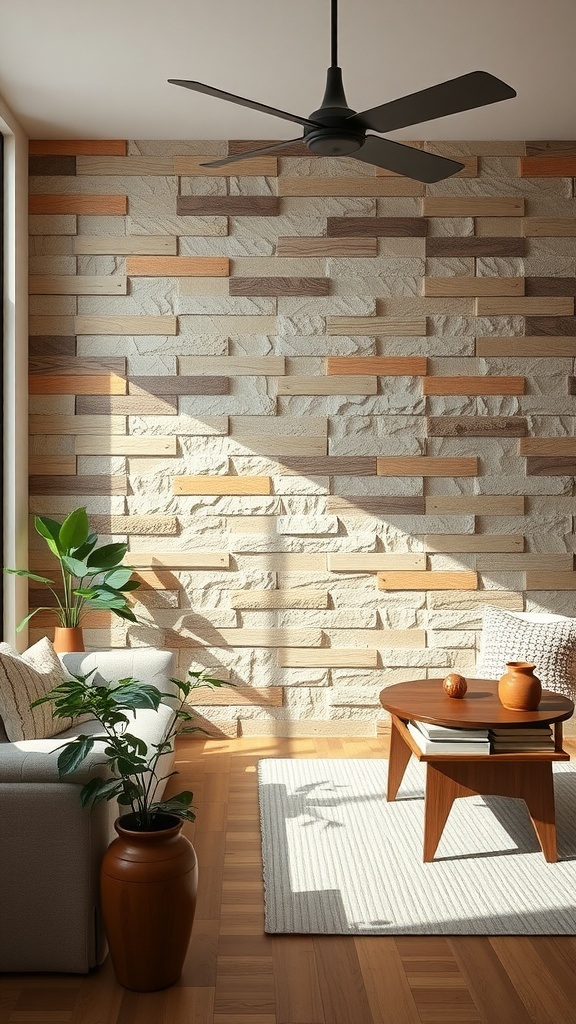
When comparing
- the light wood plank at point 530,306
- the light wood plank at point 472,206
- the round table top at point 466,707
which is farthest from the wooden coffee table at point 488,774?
the light wood plank at point 472,206

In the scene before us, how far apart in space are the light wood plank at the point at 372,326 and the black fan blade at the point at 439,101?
2212 millimetres

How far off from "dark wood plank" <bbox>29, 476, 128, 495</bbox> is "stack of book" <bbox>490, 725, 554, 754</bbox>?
2.53 m

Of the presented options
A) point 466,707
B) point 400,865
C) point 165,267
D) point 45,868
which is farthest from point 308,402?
point 45,868

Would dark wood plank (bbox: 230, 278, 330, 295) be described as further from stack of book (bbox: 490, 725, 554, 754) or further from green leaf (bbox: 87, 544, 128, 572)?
stack of book (bbox: 490, 725, 554, 754)

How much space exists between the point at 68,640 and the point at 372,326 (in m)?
2.26

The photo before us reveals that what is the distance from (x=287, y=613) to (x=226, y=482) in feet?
2.53

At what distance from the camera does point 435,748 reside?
3221 millimetres

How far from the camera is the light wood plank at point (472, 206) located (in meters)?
5.03

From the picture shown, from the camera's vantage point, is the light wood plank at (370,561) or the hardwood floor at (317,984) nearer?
the hardwood floor at (317,984)

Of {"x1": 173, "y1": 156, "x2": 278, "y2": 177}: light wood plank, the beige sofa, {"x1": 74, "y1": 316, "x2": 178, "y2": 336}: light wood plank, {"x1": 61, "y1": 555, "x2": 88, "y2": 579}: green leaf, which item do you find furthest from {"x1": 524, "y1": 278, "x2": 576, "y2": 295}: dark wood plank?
the beige sofa

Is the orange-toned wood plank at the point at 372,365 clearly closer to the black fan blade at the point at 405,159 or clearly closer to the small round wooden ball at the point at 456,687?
the black fan blade at the point at 405,159

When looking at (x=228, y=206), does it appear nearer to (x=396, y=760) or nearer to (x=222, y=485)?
(x=222, y=485)

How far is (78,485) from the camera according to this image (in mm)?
5008

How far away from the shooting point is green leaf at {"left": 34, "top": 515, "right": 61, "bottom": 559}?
4664 mm
